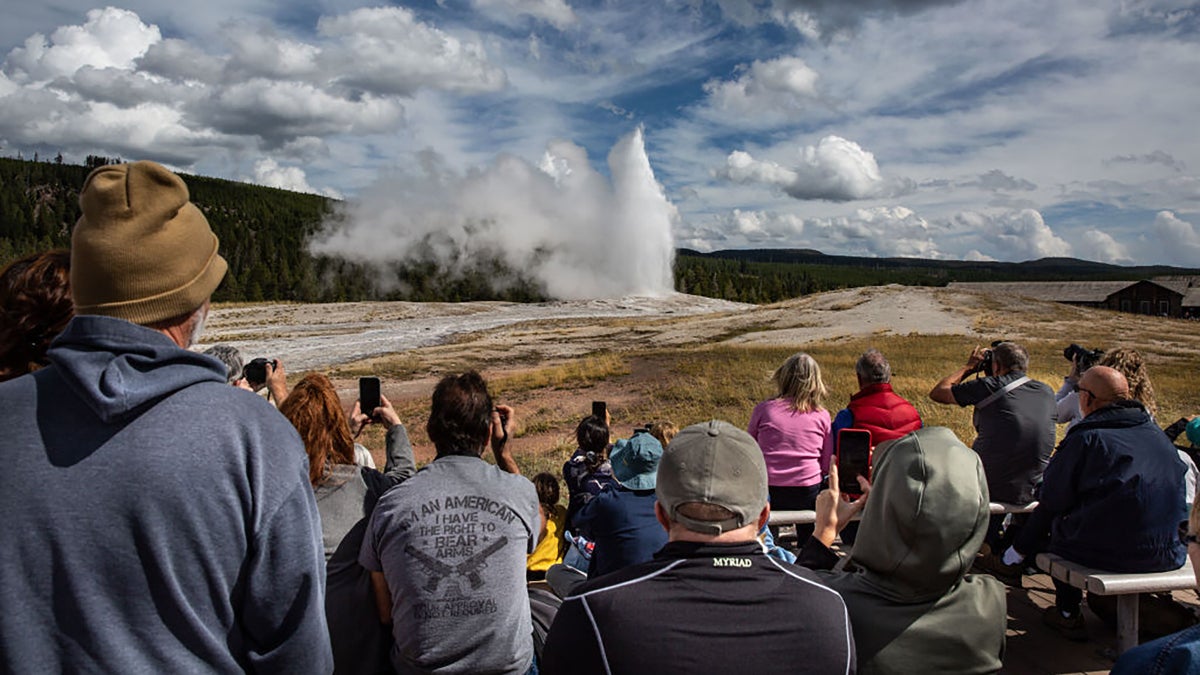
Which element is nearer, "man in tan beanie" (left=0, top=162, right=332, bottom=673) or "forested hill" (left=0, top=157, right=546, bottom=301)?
"man in tan beanie" (left=0, top=162, right=332, bottom=673)

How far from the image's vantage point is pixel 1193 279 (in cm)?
7719

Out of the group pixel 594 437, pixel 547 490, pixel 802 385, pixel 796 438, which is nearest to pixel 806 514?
pixel 796 438

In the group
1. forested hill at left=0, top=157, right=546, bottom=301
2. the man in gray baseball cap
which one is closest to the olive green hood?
the man in gray baseball cap

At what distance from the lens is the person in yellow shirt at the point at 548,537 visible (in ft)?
13.8

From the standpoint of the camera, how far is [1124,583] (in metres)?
3.62

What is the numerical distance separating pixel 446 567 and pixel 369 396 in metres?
1.64

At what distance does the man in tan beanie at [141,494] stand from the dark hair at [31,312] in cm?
67

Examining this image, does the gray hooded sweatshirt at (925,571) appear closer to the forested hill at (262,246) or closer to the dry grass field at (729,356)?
the dry grass field at (729,356)

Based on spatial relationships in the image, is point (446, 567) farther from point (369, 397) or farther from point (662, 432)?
point (662, 432)

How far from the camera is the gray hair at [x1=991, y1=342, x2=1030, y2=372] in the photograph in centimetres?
504

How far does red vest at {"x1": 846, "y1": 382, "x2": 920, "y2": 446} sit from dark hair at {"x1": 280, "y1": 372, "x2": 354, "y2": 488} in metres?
3.16

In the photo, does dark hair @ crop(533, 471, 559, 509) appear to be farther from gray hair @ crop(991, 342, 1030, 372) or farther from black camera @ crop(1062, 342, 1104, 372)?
black camera @ crop(1062, 342, 1104, 372)

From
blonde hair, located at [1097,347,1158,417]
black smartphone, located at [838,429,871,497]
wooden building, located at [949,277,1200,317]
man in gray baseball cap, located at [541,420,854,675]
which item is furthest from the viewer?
wooden building, located at [949,277,1200,317]

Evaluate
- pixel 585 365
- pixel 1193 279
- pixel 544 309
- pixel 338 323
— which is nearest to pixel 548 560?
pixel 585 365
